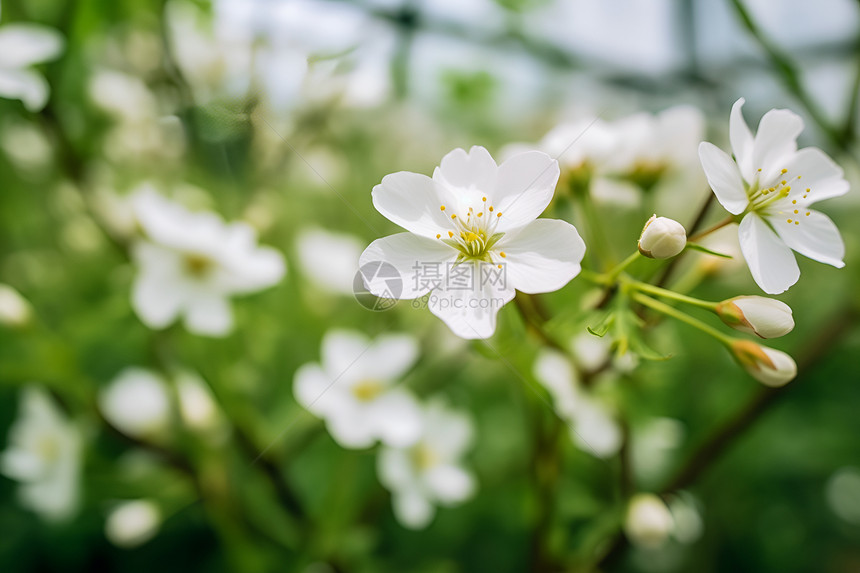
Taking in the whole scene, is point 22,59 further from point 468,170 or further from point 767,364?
point 767,364

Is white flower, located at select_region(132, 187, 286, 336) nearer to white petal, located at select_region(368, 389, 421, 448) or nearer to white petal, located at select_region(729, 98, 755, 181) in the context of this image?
white petal, located at select_region(368, 389, 421, 448)

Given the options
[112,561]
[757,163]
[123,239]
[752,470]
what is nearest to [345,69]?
[123,239]

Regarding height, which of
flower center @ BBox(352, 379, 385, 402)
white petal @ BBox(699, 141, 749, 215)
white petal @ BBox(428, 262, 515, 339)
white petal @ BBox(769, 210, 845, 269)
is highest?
white petal @ BBox(699, 141, 749, 215)

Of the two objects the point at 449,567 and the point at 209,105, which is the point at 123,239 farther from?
the point at 449,567

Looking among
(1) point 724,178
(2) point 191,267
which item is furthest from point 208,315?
(1) point 724,178

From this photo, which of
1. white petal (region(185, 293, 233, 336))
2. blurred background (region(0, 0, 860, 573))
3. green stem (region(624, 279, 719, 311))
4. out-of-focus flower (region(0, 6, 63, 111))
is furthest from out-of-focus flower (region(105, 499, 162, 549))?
green stem (region(624, 279, 719, 311))

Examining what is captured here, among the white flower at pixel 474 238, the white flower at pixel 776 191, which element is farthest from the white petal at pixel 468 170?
the white flower at pixel 776 191

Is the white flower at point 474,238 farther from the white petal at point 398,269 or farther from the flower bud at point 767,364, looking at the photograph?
the flower bud at point 767,364
